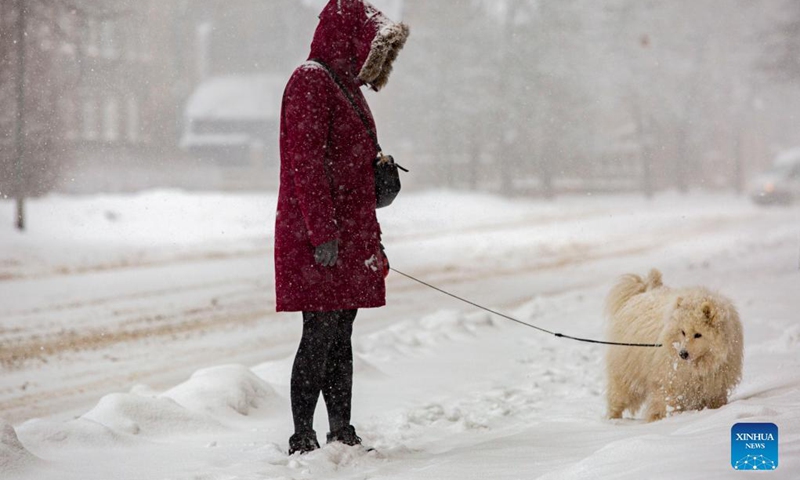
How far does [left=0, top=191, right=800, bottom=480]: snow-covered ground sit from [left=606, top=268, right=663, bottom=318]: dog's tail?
1.96 ft

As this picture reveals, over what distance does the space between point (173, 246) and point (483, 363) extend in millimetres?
10362

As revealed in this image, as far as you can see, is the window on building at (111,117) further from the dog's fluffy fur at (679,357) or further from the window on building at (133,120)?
the dog's fluffy fur at (679,357)

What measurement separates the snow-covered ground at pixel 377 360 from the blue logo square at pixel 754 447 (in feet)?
0.16

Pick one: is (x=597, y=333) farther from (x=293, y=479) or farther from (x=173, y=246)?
(x=173, y=246)

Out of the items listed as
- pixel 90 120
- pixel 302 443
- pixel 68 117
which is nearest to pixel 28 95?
pixel 68 117

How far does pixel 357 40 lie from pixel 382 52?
0.14m

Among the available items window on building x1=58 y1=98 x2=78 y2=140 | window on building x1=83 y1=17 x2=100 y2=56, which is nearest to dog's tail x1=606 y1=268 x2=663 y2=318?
window on building x1=83 y1=17 x2=100 y2=56

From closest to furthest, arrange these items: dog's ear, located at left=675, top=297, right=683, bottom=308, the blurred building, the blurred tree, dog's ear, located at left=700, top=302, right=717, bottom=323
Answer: dog's ear, located at left=700, top=302, right=717, bottom=323 → dog's ear, located at left=675, top=297, right=683, bottom=308 → the blurred tree → the blurred building

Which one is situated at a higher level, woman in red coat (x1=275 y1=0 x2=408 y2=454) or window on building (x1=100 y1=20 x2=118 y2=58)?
window on building (x1=100 y1=20 x2=118 y2=58)

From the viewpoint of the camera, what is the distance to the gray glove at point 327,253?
3430 millimetres

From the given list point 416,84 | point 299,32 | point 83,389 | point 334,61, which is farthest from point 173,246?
point 299,32

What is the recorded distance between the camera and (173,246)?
15.6m

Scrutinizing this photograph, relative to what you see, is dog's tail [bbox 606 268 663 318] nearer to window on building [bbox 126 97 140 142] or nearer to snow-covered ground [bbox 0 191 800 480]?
snow-covered ground [bbox 0 191 800 480]

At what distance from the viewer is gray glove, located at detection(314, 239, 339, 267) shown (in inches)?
135
